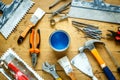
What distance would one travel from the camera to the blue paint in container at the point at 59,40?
51.3 inches

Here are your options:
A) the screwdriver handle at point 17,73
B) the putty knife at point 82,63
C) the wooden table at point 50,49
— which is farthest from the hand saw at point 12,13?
the putty knife at point 82,63

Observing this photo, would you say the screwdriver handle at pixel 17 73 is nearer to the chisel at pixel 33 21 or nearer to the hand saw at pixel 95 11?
the chisel at pixel 33 21

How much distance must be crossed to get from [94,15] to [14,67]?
0.41 meters

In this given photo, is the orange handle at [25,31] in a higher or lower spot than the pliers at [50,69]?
higher

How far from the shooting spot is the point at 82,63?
1.33m

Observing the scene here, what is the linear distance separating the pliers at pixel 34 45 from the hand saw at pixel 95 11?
0.18 m

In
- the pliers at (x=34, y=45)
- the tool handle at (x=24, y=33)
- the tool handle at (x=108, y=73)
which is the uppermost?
the tool handle at (x=24, y=33)

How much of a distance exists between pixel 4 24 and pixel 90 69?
428 millimetres

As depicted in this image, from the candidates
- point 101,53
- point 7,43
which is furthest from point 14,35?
point 101,53

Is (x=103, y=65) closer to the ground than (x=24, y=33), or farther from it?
closer to the ground

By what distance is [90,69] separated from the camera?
1317 millimetres

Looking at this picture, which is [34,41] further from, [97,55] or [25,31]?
[97,55]

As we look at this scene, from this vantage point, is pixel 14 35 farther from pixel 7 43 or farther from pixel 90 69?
pixel 90 69

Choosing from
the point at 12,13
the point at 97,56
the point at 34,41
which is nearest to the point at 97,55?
the point at 97,56
